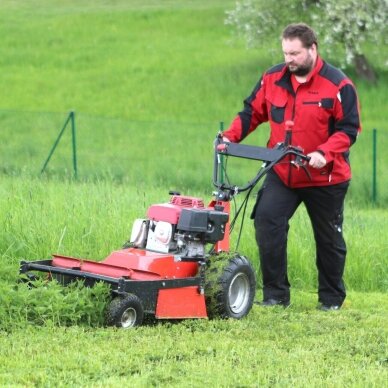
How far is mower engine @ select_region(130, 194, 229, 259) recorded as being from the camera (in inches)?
295

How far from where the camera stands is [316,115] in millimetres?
7934

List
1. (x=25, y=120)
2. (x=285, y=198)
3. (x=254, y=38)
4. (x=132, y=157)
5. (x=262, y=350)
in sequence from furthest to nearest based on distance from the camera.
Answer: (x=254, y=38), (x=25, y=120), (x=132, y=157), (x=285, y=198), (x=262, y=350)

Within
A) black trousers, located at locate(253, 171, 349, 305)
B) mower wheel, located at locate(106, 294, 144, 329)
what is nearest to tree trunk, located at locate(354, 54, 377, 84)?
black trousers, located at locate(253, 171, 349, 305)

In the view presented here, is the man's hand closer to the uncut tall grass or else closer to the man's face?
the man's face

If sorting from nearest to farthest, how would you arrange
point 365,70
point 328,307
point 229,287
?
1. point 229,287
2. point 328,307
3. point 365,70

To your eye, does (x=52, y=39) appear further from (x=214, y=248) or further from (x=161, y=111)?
(x=214, y=248)

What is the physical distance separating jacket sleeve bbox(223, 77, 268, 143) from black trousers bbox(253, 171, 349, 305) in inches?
14.2

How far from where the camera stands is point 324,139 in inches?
314

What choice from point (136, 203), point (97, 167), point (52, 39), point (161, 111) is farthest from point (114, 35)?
point (136, 203)

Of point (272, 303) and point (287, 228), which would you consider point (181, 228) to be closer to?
point (287, 228)

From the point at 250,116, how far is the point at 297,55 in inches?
25.3

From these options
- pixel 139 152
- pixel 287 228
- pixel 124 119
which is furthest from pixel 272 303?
pixel 124 119

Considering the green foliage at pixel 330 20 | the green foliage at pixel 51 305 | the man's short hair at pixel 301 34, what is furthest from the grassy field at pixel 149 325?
the green foliage at pixel 330 20

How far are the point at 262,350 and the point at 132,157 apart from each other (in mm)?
12727
